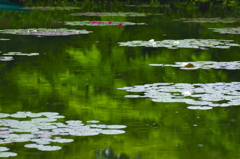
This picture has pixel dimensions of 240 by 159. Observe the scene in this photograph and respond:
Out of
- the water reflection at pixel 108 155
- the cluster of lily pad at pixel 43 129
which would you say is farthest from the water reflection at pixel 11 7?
the water reflection at pixel 108 155

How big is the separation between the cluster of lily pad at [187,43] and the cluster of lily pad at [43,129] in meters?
8.43

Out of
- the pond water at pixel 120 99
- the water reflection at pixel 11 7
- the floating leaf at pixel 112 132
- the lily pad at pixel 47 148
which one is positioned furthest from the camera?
the water reflection at pixel 11 7

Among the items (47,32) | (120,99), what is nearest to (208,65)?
(120,99)

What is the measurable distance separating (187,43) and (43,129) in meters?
10.1

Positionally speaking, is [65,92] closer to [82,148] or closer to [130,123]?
[130,123]

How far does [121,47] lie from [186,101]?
291 inches

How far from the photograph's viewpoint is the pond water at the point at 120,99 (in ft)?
20.1

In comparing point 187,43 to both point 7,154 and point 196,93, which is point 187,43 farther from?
point 7,154

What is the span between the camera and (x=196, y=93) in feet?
28.8

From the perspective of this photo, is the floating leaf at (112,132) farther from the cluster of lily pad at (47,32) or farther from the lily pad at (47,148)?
the cluster of lily pad at (47,32)

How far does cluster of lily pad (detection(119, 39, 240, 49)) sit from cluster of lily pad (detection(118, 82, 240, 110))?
5905mm

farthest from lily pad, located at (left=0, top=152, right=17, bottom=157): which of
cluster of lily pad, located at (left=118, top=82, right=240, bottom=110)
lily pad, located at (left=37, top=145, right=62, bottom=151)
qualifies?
cluster of lily pad, located at (left=118, top=82, right=240, bottom=110)

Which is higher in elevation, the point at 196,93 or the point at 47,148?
the point at 47,148

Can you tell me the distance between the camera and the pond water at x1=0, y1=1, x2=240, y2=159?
242 inches
